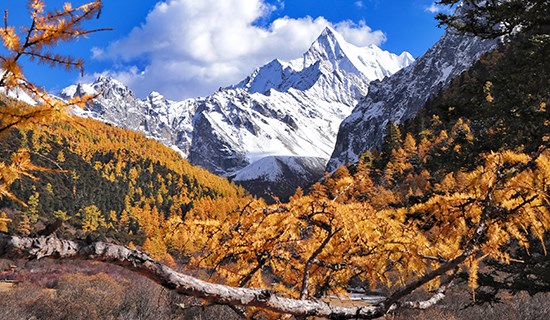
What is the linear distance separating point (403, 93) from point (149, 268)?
554 ft

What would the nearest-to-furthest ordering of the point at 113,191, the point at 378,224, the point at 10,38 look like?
the point at 10,38 < the point at 378,224 < the point at 113,191

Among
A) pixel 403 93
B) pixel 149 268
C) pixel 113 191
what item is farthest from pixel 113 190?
pixel 403 93

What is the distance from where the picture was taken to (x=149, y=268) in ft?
4.37

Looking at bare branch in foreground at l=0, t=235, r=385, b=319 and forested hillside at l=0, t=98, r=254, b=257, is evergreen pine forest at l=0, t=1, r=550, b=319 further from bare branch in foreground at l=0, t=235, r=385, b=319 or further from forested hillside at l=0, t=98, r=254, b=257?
forested hillside at l=0, t=98, r=254, b=257

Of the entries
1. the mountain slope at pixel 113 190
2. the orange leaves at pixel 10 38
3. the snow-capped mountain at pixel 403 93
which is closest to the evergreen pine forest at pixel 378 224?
the orange leaves at pixel 10 38

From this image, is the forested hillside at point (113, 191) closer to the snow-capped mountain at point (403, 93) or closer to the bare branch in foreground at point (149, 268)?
the bare branch in foreground at point (149, 268)

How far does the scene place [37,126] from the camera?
288 cm

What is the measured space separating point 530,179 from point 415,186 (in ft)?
119

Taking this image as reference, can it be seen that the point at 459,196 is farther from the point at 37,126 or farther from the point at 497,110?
the point at 497,110

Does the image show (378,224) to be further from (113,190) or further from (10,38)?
(113,190)

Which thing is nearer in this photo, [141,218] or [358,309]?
[358,309]

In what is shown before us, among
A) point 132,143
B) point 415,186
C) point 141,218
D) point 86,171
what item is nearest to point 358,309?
point 415,186

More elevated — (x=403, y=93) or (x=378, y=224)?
(x=403, y=93)

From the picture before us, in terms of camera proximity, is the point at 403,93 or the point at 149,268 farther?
the point at 403,93
